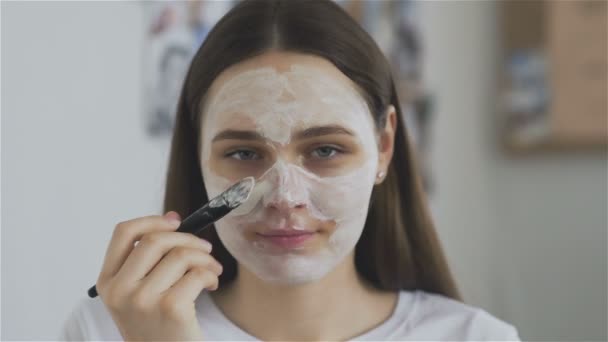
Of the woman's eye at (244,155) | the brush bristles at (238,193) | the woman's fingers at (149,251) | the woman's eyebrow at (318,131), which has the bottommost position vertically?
the woman's fingers at (149,251)

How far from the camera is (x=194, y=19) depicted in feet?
4.00

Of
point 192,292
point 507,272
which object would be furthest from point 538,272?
point 192,292

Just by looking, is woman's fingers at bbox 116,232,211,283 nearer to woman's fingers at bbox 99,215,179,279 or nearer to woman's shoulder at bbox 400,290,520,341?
woman's fingers at bbox 99,215,179,279

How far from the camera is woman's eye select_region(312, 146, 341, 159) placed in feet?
2.51

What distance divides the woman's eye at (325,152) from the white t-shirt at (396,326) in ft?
0.76

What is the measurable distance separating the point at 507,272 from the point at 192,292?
1.37 meters

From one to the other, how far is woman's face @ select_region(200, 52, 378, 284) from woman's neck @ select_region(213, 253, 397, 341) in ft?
0.26

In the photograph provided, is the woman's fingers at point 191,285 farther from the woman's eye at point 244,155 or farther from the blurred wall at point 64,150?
the blurred wall at point 64,150

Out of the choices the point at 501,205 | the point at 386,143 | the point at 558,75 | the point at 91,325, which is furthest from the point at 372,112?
the point at 501,205

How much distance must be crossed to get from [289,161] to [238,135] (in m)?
0.06

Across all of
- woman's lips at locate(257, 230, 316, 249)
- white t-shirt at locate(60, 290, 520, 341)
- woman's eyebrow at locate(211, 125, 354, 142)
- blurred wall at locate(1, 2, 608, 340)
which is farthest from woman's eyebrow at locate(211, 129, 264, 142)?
blurred wall at locate(1, 2, 608, 340)

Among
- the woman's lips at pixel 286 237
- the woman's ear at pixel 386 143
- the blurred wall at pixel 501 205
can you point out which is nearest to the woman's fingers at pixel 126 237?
the woman's lips at pixel 286 237

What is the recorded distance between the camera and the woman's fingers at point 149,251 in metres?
0.64

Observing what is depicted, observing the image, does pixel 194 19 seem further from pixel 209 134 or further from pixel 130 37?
pixel 209 134
